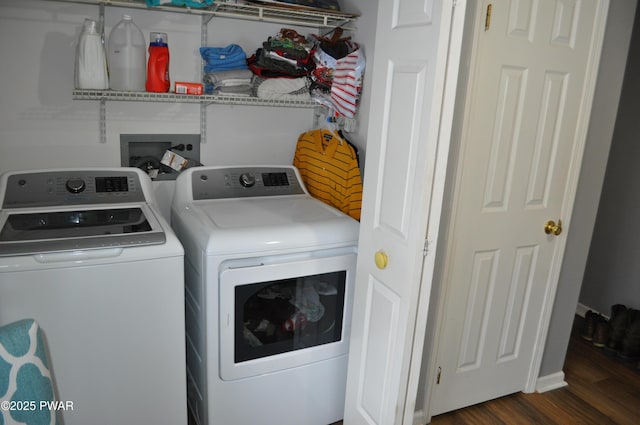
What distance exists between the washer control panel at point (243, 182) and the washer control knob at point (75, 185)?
0.46m

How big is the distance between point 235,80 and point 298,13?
0.43 metres

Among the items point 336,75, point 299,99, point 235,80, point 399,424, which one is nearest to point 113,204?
point 235,80

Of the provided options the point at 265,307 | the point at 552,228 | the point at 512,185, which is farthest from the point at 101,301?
the point at 552,228

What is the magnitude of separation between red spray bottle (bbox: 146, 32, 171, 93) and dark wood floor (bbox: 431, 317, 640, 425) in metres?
1.95

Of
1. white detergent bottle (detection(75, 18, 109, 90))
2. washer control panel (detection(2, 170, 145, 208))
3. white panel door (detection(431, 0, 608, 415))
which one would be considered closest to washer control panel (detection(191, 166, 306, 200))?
washer control panel (detection(2, 170, 145, 208))

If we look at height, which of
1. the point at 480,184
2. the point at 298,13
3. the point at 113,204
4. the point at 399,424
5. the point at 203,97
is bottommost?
the point at 399,424

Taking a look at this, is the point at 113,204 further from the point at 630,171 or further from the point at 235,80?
the point at 630,171

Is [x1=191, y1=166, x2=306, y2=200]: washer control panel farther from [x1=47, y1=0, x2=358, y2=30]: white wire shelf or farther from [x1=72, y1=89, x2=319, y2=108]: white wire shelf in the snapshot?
[x1=47, y1=0, x2=358, y2=30]: white wire shelf

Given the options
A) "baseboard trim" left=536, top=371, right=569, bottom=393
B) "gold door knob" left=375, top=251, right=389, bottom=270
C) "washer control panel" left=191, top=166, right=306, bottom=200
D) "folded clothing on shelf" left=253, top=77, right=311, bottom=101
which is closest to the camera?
"gold door knob" left=375, top=251, right=389, bottom=270

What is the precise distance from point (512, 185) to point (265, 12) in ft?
4.48

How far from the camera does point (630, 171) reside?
314cm

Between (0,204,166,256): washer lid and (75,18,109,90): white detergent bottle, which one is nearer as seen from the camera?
(0,204,166,256): washer lid

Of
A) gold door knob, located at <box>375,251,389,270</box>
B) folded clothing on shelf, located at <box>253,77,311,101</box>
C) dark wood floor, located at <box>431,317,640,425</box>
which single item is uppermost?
folded clothing on shelf, located at <box>253,77,311,101</box>

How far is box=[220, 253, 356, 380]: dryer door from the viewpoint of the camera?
1877 millimetres
